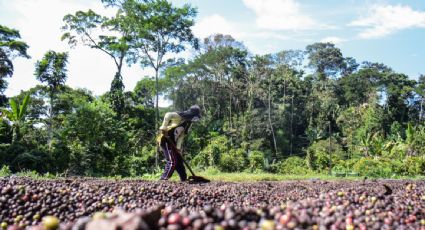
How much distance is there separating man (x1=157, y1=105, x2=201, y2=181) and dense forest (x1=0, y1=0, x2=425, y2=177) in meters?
4.64

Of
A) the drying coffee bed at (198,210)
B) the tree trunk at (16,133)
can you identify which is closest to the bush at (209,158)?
the tree trunk at (16,133)

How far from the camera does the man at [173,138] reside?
24.9 ft

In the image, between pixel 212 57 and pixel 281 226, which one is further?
pixel 212 57

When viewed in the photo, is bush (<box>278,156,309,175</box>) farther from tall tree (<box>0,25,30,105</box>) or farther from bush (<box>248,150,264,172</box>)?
tall tree (<box>0,25,30,105</box>)

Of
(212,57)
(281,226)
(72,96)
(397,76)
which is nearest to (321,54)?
(397,76)

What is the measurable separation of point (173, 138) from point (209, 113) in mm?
27260

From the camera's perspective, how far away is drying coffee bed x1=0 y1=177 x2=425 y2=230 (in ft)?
6.23

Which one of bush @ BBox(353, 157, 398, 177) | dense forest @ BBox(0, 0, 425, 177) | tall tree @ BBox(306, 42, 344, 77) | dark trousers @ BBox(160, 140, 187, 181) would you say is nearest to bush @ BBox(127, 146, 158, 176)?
dense forest @ BBox(0, 0, 425, 177)

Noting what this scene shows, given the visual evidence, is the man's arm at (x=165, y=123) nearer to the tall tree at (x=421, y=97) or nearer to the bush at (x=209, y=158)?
the bush at (x=209, y=158)

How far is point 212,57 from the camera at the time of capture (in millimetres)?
35094

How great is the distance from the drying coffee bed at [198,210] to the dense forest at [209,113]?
718 cm

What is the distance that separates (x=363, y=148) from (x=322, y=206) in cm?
2634

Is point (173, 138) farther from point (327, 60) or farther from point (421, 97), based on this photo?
point (327, 60)

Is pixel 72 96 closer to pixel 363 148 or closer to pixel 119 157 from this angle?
pixel 119 157
